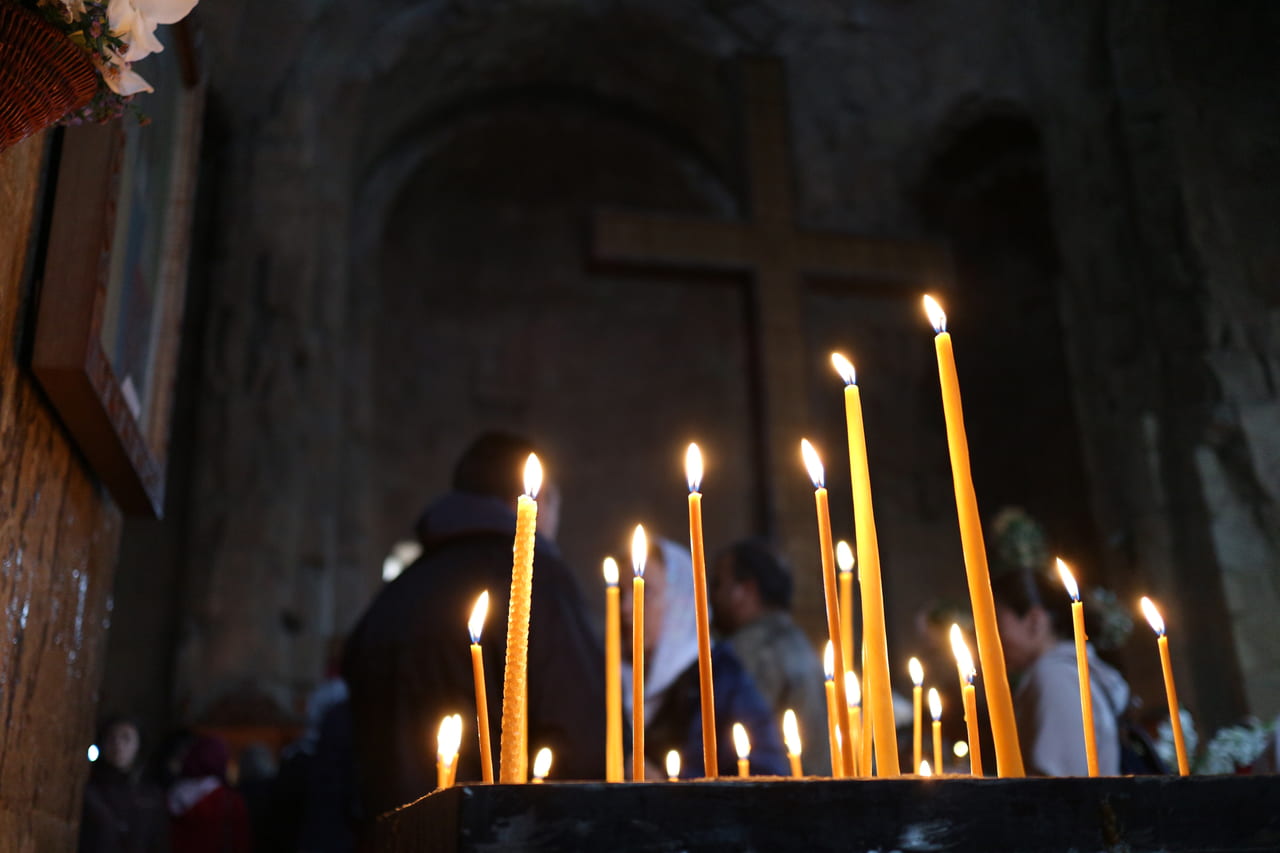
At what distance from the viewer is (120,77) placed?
4.05 feet

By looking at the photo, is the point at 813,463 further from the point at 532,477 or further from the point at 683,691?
the point at 683,691

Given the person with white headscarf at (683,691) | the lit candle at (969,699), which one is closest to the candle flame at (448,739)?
the lit candle at (969,699)

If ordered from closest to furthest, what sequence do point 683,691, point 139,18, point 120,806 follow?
point 139,18 → point 683,691 → point 120,806

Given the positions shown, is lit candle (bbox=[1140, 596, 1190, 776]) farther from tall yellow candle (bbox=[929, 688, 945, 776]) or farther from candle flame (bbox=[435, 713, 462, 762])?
candle flame (bbox=[435, 713, 462, 762])

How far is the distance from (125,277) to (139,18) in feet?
2.14

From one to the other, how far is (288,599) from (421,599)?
4.44m

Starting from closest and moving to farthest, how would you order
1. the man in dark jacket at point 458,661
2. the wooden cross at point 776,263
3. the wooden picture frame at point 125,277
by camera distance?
the wooden picture frame at point 125,277 → the man in dark jacket at point 458,661 → the wooden cross at point 776,263

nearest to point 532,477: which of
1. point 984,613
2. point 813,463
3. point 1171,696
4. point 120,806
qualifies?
point 813,463

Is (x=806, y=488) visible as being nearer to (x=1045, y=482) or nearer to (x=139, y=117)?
(x=1045, y=482)

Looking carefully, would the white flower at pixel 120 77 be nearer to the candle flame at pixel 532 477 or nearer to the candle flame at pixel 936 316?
the candle flame at pixel 532 477

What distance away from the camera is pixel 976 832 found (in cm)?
80

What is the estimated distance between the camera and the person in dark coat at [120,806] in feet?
8.93

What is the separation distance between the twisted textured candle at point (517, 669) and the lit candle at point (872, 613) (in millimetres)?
264

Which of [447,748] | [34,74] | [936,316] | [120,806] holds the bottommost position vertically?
[447,748]
